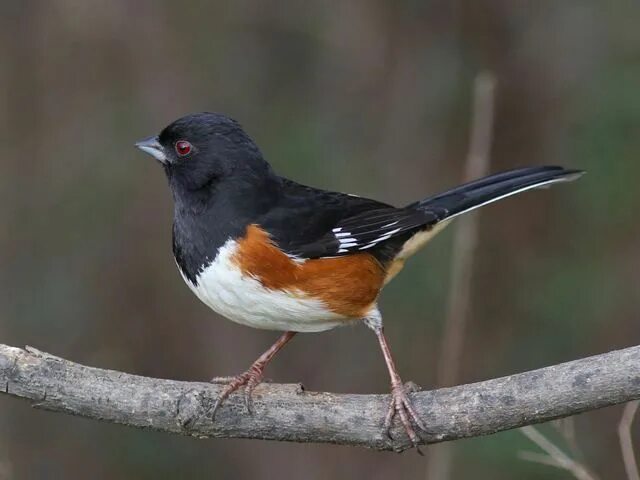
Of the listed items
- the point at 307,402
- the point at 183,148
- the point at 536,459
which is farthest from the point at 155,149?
the point at 536,459

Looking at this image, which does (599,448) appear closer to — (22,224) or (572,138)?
(572,138)

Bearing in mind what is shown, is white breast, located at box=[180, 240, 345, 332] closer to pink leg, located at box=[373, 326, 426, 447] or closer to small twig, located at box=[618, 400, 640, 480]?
pink leg, located at box=[373, 326, 426, 447]

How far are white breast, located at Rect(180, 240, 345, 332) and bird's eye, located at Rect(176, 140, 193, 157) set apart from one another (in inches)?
15.4

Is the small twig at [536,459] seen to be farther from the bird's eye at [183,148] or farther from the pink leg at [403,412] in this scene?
the bird's eye at [183,148]

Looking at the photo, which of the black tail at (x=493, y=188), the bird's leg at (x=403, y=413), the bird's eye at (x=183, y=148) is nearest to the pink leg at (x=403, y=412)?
the bird's leg at (x=403, y=413)

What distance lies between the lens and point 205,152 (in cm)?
334

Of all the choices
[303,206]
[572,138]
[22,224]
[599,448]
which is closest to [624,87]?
[572,138]

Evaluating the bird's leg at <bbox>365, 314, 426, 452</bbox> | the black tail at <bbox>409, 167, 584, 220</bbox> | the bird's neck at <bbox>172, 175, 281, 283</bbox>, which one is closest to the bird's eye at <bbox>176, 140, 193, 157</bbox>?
the bird's neck at <bbox>172, 175, 281, 283</bbox>

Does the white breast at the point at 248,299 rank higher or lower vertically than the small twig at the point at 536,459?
higher

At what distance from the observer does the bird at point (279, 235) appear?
3.09m

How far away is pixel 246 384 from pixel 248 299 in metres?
0.27

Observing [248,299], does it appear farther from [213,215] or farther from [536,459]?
[536,459]

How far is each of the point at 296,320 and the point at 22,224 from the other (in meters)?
2.87

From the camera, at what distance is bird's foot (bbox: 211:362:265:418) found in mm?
2967
